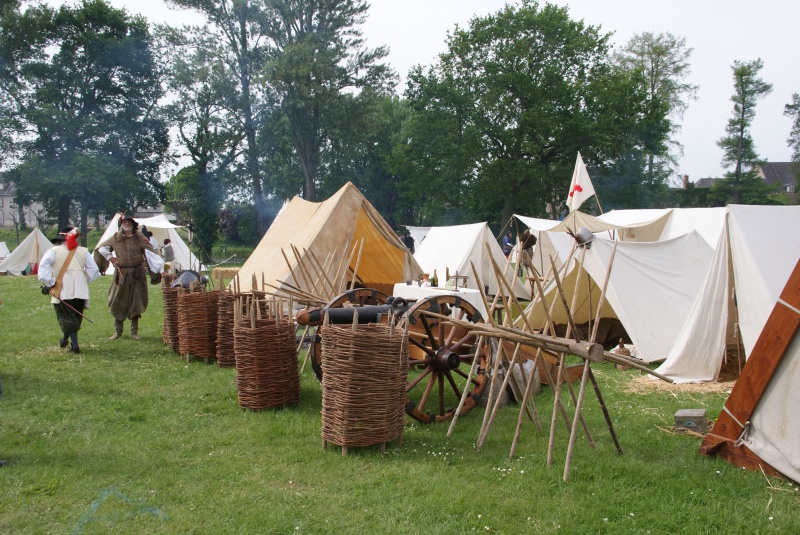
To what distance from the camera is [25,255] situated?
64.3 feet

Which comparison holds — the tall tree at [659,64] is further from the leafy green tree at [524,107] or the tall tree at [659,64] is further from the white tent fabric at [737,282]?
the white tent fabric at [737,282]

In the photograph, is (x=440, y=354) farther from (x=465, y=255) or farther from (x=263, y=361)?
(x=465, y=255)

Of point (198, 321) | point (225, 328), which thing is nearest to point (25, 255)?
point (198, 321)

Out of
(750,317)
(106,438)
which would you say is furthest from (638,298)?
(106,438)

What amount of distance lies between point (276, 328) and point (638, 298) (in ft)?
13.5

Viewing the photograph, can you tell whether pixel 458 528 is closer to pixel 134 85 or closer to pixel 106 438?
pixel 106 438

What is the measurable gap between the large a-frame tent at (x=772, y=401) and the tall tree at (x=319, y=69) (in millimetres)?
23251

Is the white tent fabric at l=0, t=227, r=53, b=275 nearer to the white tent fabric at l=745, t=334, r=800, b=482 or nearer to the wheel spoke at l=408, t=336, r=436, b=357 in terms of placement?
the wheel spoke at l=408, t=336, r=436, b=357

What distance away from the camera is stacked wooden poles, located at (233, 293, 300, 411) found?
462cm

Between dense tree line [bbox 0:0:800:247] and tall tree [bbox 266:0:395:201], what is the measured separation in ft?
0.19

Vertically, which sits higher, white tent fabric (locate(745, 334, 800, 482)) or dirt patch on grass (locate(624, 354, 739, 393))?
white tent fabric (locate(745, 334, 800, 482))

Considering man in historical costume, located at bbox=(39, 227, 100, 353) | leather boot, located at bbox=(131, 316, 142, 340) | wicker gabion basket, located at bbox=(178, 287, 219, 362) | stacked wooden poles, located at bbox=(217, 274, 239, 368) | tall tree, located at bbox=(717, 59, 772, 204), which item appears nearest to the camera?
stacked wooden poles, located at bbox=(217, 274, 239, 368)

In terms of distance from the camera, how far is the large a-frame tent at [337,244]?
7.84m

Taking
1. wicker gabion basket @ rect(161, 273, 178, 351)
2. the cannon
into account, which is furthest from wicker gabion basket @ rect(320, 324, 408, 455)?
wicker gabion basket @ rect(161, 273, 178, 351)
